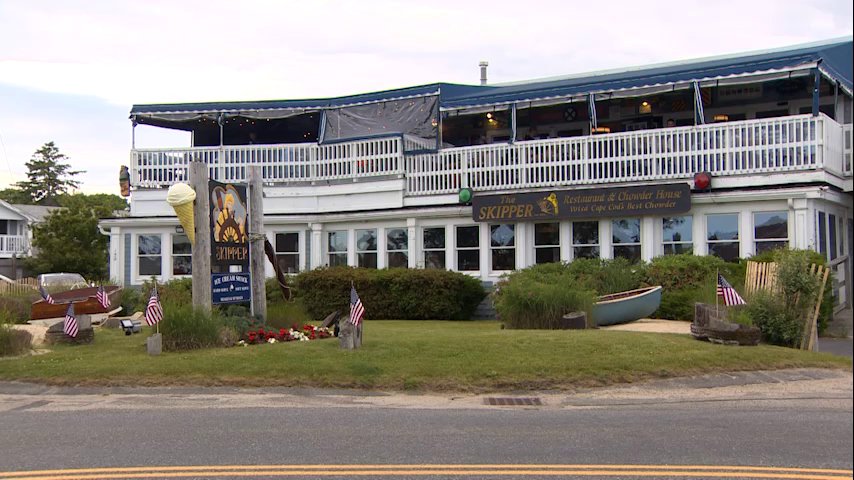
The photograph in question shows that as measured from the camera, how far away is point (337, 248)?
26.2 m

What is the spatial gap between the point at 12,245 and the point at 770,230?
4795 cm

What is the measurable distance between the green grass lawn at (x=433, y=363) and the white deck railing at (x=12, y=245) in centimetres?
4237

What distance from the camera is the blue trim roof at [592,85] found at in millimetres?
19641

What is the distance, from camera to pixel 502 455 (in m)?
7.73

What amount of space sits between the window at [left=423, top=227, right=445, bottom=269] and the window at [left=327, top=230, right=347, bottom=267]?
293cm

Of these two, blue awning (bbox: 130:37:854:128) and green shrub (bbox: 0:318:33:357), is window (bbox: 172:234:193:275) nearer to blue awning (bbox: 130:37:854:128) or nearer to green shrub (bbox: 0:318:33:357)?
blue awning (bbox: 130:37:854:128)

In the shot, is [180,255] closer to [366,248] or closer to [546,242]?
[366,248]

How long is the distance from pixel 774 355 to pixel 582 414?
481cm

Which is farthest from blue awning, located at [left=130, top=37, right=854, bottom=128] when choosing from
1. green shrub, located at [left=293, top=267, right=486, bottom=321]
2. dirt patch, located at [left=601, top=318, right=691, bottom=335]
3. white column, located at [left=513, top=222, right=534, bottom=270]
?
dirt patch, located at [left=601, top=318, right=691, bottom=335]

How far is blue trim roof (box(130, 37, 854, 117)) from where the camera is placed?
19641 millimetres

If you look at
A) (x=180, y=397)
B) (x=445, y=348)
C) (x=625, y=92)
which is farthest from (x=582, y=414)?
(x=625, y=92)

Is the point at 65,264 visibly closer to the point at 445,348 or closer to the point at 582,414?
the point at 445,348

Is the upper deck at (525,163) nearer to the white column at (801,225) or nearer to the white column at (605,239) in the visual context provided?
the white column at (801,225)

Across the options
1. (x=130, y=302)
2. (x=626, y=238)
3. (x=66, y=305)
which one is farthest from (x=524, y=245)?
(x=66, y=305)
